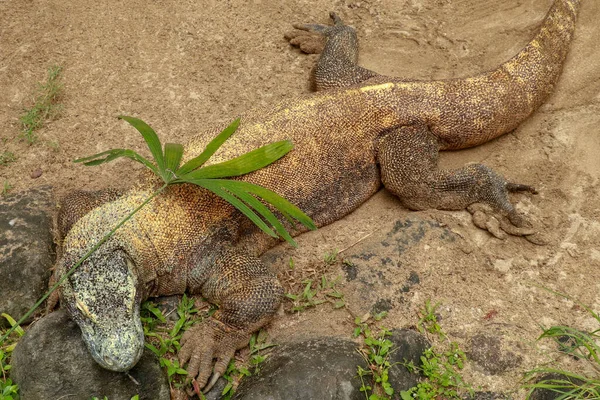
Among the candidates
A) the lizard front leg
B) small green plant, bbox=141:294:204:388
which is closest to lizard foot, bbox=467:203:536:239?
the lizard front leg

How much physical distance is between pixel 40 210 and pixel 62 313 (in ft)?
3.34

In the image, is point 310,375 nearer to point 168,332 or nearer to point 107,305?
point 168,332

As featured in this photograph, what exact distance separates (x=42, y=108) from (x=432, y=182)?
10.3ft

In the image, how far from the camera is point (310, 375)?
120 inches

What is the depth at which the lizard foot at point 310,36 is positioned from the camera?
5.14m

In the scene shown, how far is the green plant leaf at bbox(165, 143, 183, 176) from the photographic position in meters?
3.33

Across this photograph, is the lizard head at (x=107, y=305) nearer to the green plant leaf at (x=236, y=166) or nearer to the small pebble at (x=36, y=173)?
the green plant leaf at (x=236, y=166)

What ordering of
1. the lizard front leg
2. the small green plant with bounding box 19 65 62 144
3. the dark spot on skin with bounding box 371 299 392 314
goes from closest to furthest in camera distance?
the lizard front leg, the dark spot on skin with bounding box 371 299 392 314, the small green plant with bounding box 19 65 62 144

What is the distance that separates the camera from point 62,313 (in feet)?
10.8

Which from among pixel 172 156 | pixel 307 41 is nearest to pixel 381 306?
pixel 172 156

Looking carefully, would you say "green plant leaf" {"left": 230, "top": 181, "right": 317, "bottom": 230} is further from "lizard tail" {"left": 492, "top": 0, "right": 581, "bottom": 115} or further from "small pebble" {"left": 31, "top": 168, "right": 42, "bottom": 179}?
"lizard tail" {"left": 492, "top": 0, "right": 581, "bottom": 115}

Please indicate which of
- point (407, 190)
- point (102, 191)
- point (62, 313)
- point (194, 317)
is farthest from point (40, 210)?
point (407, 190)

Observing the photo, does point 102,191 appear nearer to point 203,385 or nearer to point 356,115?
point 203,385

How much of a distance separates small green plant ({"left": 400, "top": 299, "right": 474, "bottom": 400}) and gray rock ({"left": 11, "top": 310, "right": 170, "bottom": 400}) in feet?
4.51
